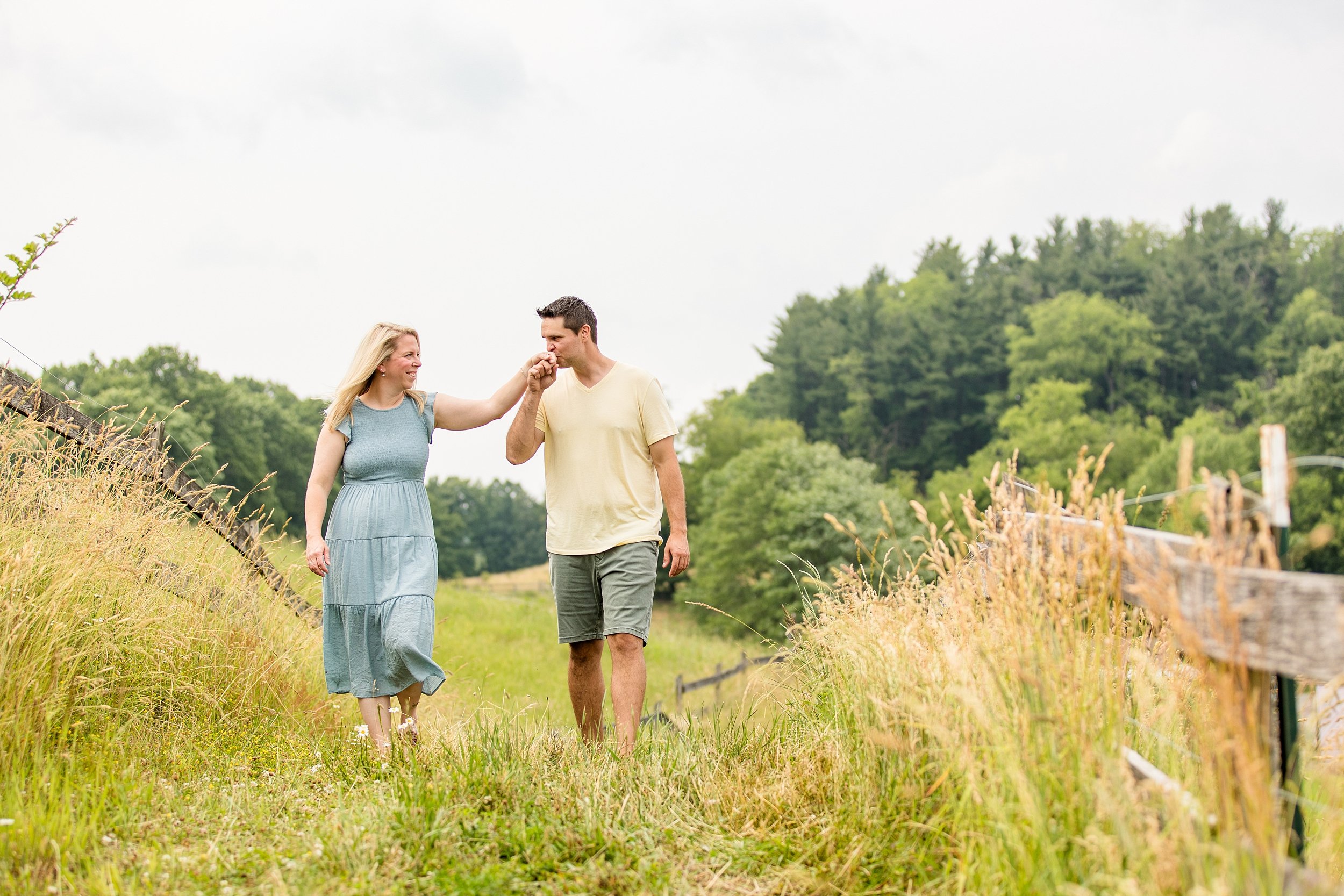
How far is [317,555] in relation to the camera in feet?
15.3

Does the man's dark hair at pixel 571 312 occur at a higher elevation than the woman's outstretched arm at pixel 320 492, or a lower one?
higher

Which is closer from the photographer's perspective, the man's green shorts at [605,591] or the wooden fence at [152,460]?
the man's green shorts at [605,591]

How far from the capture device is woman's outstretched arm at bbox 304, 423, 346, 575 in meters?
4.70

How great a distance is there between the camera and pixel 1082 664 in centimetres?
293

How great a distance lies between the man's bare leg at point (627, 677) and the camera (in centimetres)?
469

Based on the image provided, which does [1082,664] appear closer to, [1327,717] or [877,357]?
[1327,717]

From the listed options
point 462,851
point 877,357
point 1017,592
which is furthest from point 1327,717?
point 877,357

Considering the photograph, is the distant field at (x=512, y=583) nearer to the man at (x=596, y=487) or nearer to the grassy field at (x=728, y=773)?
the man at (x=596, y=487)

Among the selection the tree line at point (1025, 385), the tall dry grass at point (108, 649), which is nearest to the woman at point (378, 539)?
the tall dry grass at point (108, 649)

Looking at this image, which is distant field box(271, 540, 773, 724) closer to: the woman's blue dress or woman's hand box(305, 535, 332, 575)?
the woman's blue dress

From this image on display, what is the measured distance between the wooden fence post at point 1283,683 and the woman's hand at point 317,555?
3.71m

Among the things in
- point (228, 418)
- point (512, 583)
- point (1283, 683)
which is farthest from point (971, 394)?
point (1283, 683)

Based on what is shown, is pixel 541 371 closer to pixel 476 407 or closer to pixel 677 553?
pixel 476 407

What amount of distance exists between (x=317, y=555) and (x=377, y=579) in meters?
0.33
